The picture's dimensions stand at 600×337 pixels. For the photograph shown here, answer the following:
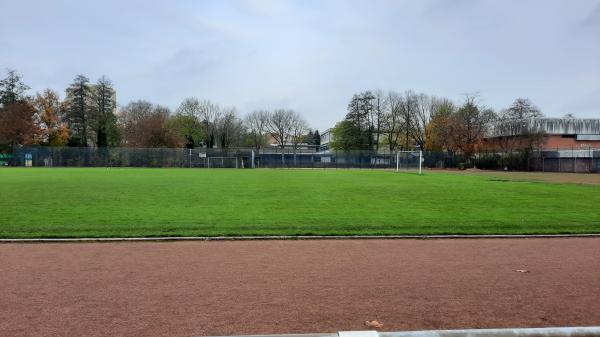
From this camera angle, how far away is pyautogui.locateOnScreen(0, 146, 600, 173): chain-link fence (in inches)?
2623

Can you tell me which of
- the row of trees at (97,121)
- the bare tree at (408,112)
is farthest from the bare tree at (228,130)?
the bare tree at (408,112)

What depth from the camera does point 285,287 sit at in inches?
281

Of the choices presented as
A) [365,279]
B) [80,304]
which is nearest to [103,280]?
[80,304]

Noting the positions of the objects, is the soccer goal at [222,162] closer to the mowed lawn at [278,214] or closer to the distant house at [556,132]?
the distant house at [556,132]

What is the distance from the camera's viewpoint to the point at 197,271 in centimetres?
810

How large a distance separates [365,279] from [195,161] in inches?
2642

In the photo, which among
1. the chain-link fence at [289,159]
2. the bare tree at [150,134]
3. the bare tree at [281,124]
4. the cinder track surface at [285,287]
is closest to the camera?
the cinder track surface at [285,287]

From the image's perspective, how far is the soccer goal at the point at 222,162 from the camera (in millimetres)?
73688

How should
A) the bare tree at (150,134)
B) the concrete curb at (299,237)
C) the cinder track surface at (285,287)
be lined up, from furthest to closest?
the bare tree at (150,134) → the concrete curb at (299,237) → the cinder track surface at (285,287)

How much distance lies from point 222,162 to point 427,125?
44565 mm

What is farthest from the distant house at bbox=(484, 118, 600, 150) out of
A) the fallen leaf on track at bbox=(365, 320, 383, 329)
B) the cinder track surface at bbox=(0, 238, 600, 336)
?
the fallen leaf on track at bbox=(365, 320, 383, 329)

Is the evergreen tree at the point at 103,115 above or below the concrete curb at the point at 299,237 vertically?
above

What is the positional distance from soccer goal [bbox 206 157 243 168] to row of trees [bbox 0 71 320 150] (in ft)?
40.9

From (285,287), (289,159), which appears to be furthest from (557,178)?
(289,159)
